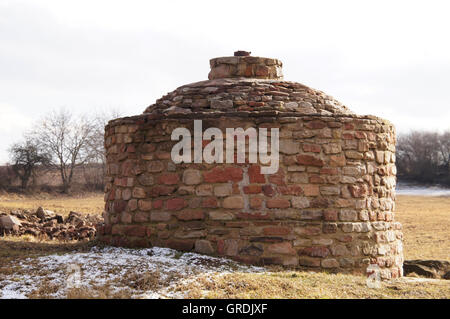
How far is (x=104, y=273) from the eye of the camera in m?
5.53

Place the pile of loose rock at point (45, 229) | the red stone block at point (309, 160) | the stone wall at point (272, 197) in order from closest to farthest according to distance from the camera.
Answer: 1. the stone wall at point (272, 197)
2. the red stone block at point (309, 160)
3. the pile of loose rock at point (45, 229)

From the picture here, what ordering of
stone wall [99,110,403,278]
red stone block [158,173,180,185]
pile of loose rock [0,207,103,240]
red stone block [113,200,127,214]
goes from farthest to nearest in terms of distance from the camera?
pile of loose rock [0,207,103,240], red stone block [113,200,127,214], red stone block [158,173,180,185], stone wall [99,110,403,278]

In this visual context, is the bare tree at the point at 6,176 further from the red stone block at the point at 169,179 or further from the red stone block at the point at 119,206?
the red stone block at the point at 169,179

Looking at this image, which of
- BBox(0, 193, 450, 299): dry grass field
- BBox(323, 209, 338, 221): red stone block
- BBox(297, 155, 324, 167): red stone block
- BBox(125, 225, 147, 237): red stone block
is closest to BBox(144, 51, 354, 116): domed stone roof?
BBox(297, 155, 324, 167): red stone block

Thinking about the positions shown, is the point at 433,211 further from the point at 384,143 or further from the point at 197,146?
the point at 197,146

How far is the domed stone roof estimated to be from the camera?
739 centimetres

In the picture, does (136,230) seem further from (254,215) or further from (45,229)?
(45,229)

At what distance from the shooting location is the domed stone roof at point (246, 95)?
739cm

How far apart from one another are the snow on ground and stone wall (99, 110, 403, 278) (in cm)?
35

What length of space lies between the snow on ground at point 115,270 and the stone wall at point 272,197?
0.35 m

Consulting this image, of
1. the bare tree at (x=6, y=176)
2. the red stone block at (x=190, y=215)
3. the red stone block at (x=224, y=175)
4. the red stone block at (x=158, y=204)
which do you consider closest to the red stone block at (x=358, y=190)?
the red stone block at (x=224, y=175)

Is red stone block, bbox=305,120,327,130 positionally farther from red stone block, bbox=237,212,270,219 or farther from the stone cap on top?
the stone cap on top

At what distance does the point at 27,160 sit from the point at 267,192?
76.6 ft
